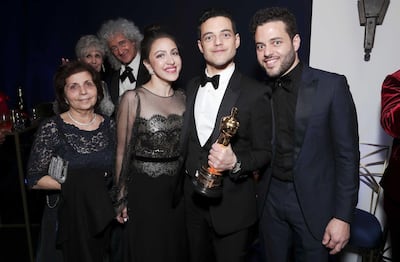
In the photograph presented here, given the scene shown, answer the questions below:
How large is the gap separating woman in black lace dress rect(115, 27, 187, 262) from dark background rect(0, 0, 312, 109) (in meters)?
1.60

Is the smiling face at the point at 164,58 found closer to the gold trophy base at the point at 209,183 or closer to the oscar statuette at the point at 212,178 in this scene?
the oscar statuette at the point at 212,178

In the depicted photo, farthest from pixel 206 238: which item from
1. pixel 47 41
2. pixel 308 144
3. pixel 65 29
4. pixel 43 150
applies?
pixel 47 41

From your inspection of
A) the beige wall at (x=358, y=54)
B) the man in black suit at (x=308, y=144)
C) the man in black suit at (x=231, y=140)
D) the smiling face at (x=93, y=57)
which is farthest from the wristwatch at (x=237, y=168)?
the smiling face at (x=93, y=57)

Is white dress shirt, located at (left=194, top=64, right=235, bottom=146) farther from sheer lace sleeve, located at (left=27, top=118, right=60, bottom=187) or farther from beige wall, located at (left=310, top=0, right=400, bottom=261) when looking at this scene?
beige wall, located at (left=310, top=0, right=400, bottom=261)

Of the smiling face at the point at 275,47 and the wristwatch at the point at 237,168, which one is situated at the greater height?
the smiling face at the point at 275,47

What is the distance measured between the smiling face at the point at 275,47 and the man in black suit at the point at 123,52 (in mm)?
1527

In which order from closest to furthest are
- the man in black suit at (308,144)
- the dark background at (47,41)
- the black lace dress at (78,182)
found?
the man in black suit at (308,144) < the black lace dress at (78,182) < the dark background at (47,41)

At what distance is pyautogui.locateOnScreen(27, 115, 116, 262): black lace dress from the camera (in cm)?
219

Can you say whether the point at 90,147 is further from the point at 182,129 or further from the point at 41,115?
the point at 41,115

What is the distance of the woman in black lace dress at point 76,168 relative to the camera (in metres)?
2.20

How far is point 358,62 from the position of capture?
313cm

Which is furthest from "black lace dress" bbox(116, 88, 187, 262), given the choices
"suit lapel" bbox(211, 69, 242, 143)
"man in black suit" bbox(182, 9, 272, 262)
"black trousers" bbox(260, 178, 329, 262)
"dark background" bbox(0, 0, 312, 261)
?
"dark background" bbox(0, 0, 312, 261)

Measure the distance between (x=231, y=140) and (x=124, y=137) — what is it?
26.0 inches

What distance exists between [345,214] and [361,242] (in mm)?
822
